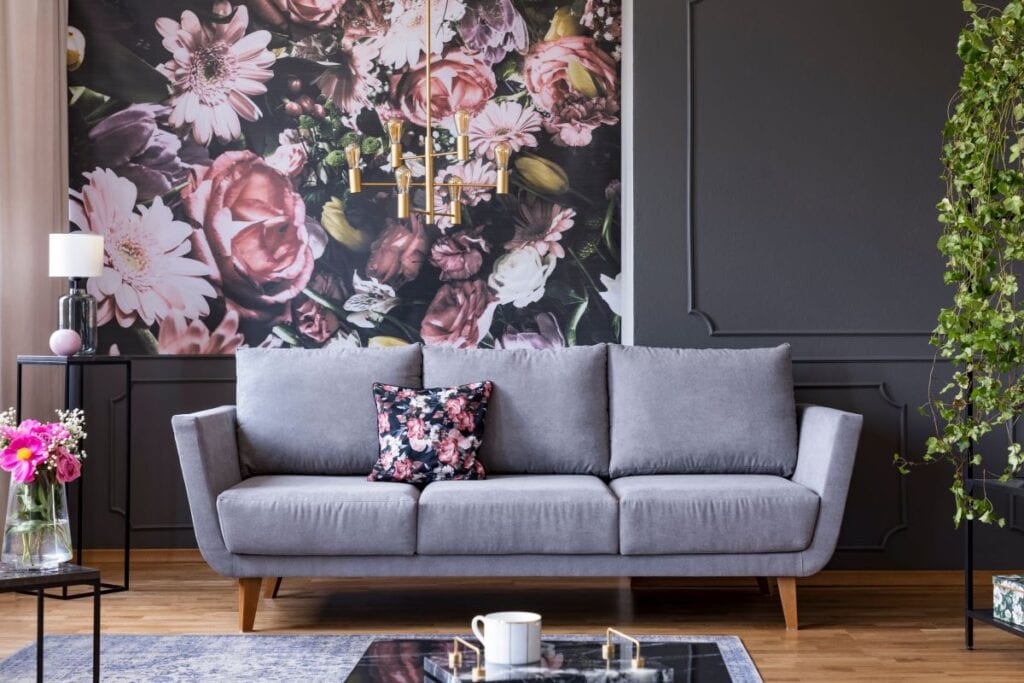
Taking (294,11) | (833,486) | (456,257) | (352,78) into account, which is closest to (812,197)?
(833,486)

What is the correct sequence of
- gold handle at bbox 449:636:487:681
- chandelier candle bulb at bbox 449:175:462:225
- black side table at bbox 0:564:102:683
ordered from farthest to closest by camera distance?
chandelier candle bulb at bbox 449:175:462:225
black side table at bbox 0:564:102:683
gold handle at bbox 449:636:487:681

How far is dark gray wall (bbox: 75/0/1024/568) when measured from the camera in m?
4.45

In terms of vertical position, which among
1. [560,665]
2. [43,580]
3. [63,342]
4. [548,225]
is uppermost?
[548,225]

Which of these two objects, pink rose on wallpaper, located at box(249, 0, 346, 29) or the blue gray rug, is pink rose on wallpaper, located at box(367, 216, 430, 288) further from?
the blue gray rug

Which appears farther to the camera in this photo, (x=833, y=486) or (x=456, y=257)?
(x=456, y=257)

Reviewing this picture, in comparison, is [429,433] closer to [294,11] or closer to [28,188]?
[28,188]

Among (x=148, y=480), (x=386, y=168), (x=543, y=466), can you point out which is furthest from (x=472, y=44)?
(x=148, y=480)

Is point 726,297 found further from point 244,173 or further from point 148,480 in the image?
point 148,480

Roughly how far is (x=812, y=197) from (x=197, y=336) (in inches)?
103

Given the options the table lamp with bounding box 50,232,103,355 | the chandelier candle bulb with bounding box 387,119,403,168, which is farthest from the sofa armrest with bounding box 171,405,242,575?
the chandelier candle bulb with bounding box 387,119,403,168

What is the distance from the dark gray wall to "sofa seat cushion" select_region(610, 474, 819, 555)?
3.26 feet

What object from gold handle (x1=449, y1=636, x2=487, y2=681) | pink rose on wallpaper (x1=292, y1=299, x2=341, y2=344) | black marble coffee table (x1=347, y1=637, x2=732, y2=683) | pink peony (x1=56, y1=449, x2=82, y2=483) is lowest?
black marble coffee table (x1=347, y1=637, x2=732, y2=683)

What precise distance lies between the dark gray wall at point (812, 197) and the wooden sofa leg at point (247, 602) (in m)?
1.81

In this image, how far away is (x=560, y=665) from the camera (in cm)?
218
